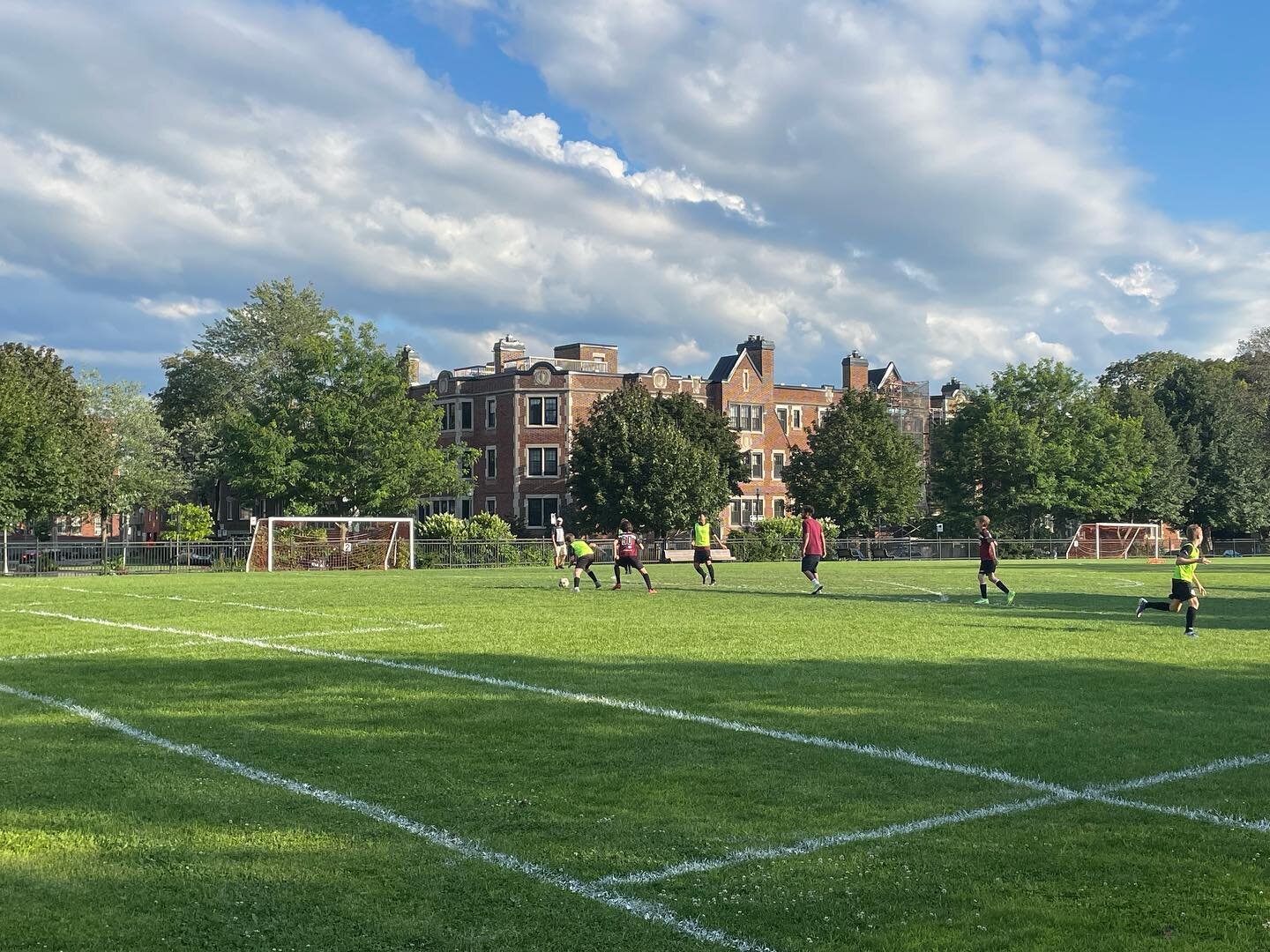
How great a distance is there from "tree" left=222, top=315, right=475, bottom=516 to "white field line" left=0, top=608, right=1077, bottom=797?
1780 inches

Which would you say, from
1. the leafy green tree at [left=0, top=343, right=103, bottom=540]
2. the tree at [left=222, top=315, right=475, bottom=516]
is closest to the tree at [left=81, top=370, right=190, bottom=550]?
the tree at [left=222, top=315, right=475, bottom=516]

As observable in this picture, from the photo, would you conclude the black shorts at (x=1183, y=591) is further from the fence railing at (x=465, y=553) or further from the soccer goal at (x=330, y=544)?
the fence railing at (x=465, y=553)

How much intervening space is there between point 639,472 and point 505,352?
26802 mm

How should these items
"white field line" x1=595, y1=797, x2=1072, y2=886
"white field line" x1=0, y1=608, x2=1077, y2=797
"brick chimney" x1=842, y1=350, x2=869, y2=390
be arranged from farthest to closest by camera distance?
"brick chimney" x1=842, y1=350, x2=869, y2=390 → "white field line" x1=0, y1=608, x2=1077, y2=797 → "white field line" x1=595, y1=797, x2=1072, y2=886

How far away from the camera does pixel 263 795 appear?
23.5 feet

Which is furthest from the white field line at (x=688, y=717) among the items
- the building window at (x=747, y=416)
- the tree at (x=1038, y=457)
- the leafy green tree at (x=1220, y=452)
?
the leafy green tree at (x=1220, y=452)

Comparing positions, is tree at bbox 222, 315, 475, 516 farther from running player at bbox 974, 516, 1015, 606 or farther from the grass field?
the grass field

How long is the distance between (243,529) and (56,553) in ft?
141

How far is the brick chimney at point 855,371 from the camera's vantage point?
95625 millimetres

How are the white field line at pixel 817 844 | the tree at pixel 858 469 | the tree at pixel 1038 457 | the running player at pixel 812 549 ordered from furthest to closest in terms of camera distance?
the tree at pixel 1038 457
the tree at pixel 858 469
the running player at pixel 812 549
the white field line at pixel 817 844

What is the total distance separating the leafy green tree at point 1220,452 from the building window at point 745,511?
30232 mm

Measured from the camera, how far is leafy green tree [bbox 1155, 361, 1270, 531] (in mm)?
84750

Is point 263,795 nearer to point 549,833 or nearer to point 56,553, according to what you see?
point 549,833

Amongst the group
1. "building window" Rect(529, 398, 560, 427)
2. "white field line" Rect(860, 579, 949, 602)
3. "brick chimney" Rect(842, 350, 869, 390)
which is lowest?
"white field line" Rect(860, 579, 949, 602)
